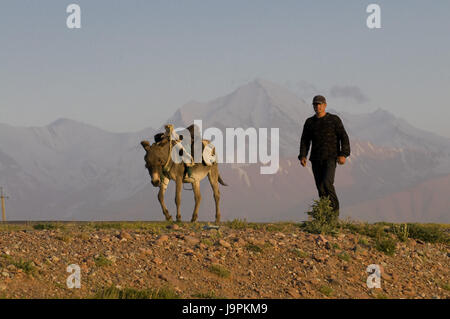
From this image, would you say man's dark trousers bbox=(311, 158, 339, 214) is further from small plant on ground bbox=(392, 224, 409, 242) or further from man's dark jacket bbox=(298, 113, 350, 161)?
small plant on ground bbox=(392, 224, 409, 242)

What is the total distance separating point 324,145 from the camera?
15.7 meters

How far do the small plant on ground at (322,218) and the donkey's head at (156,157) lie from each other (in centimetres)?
464

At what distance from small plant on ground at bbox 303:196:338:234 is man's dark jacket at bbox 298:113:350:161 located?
3.91 feet

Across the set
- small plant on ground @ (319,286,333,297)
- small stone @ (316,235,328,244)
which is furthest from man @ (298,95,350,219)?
small plant on ground @ (319,286,333,297)

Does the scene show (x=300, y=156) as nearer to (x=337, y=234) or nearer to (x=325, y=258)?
(x=337, y=234)

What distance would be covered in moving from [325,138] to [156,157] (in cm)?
503

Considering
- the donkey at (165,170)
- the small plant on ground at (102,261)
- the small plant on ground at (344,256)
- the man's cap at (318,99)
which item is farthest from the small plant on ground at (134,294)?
the donkey at (165,170)

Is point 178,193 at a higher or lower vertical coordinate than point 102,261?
higher

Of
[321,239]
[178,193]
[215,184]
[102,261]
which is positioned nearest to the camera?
[102,261]

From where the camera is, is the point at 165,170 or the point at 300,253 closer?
the point at 300,253

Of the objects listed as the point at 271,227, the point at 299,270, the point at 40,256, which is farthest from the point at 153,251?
the point at 271,227

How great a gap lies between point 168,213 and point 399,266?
719 centimetres

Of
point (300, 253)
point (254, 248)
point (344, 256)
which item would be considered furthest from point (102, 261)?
point (344, 256)

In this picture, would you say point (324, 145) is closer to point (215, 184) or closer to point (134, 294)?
point (215, 184)
